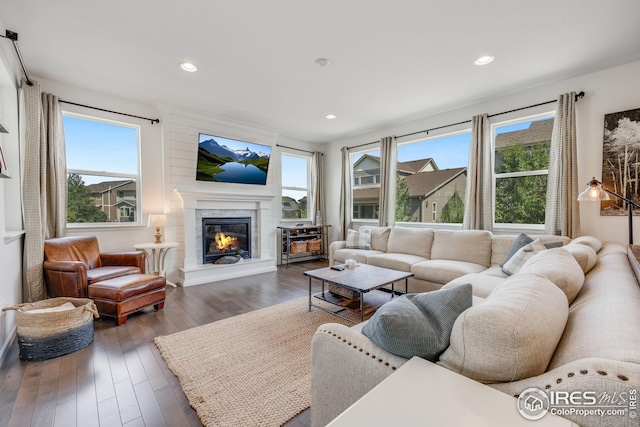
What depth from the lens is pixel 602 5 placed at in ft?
6.77

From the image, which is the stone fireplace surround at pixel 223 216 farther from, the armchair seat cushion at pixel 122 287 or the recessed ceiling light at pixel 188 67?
the recessed ceiling light at pixel 188 67

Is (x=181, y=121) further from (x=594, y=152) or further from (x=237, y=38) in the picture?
(x=594, y=152)

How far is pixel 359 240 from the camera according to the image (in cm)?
455

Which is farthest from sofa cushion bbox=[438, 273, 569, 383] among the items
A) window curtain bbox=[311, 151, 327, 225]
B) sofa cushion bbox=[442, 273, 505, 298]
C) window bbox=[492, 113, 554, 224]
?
window curtain bbox=[311, 151, 327, 225]

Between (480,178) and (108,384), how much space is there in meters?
4.48

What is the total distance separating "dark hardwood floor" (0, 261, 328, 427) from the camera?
4.98ft

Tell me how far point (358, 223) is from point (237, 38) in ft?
13.5

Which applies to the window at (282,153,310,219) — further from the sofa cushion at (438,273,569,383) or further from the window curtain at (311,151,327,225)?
the sofa cushion at (438,273,569,383)

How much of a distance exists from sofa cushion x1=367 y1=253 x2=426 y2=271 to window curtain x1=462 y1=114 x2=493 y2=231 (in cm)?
99

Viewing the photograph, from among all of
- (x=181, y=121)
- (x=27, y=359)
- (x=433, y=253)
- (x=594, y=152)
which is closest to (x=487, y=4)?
(x=594, y=152)

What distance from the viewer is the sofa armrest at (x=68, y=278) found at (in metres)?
2.69

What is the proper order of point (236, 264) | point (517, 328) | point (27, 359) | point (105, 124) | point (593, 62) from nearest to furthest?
1. point (517, 328)
2. point (27, 359)
3. point (593, 62)
4. point (105, 124)
5. point (236, 264)

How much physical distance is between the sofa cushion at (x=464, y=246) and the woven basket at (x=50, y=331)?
387 centimetres

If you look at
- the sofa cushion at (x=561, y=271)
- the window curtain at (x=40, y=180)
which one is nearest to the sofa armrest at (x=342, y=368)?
the sofa cushion at (x=561, y=271)
